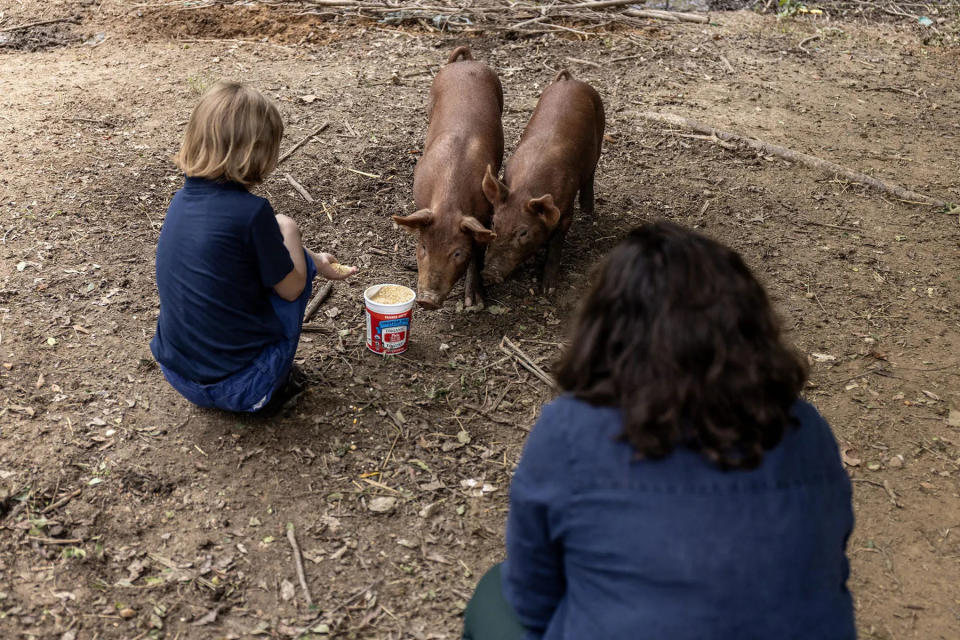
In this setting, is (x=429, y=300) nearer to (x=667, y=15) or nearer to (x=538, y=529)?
(x=538, y=529)

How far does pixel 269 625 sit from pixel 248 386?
113 centimetres

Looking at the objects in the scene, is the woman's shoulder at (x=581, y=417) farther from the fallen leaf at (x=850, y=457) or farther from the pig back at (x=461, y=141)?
the pig back at (x=461, y=141)

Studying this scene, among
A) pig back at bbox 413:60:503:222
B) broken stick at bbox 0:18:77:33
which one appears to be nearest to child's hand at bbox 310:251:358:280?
pig back at bbox 413:60:503:222

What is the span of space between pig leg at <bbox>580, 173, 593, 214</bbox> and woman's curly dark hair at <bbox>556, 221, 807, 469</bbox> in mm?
4128

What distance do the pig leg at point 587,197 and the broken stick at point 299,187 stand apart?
81.9 inches

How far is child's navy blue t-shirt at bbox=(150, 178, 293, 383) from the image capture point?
3.33 meters

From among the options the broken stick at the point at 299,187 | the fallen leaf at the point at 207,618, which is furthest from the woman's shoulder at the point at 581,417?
the broken stick at the point at 299,187

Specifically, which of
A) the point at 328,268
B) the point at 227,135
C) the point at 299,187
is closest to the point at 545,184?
the point at 328,268

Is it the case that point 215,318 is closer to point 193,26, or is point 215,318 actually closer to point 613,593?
point 613,593

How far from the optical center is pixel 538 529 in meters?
1.82

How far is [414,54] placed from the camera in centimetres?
905

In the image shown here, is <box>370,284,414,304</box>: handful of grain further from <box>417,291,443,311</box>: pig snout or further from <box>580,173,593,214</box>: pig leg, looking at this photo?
<box>580,173,593,214</box>: pig leg

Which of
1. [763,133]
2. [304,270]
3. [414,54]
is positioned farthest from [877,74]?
[304,270]

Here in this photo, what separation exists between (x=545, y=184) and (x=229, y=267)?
93.5 inches
